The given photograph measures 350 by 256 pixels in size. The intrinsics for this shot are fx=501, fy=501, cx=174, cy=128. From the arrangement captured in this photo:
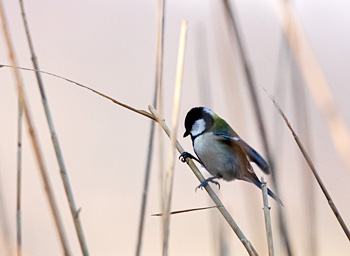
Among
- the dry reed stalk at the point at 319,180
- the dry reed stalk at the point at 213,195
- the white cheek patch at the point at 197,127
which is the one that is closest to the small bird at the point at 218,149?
the white cheek patch at the point at 197,127

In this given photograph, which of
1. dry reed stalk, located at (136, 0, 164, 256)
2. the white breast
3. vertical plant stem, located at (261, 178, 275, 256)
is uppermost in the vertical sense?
the white breast

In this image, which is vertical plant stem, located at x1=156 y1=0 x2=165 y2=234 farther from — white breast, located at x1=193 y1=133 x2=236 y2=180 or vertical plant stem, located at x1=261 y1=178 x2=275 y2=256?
white breast, located at x1=193 y1=133 x2=236 y2=180

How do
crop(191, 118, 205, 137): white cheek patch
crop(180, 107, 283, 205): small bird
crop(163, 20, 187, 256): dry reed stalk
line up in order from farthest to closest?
1. crop(191, 118, 205, 137): white cheek patch
2. crop(180, 107, 283, 205): small bird
3. crop(163, 20, 187, 256): dry reed stalk

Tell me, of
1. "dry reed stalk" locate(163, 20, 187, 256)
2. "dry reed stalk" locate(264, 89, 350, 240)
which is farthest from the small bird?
"dry reed stalk" locate(163, 20, 187, 256)

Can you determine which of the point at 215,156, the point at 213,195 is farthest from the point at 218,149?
the point at 213,195

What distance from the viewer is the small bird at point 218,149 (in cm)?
189

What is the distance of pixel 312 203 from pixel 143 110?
0.39 m

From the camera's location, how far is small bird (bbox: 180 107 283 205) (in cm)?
189

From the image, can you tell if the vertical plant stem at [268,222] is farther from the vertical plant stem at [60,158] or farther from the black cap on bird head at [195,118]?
the black cap on bird head at [195,118]

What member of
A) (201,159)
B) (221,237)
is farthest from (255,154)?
(221,237)

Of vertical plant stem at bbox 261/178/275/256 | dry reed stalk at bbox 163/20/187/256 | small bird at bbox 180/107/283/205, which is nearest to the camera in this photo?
dry reed stalk at bbox 163/20/187/256

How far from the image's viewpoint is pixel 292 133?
35.3 inches

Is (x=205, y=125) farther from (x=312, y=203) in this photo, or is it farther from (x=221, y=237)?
(x=312, y=203)

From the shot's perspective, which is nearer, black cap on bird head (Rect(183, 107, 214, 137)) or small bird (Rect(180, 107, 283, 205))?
small bird (Rect(180, 107, 283, 205))
